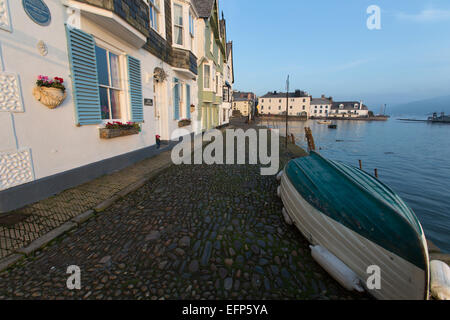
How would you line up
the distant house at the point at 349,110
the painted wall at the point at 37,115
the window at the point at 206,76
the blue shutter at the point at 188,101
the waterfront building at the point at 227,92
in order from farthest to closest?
the distant house at the point at 349,110, the waterfront building at the point at 227,92, the window at the point at 206,76, the blue shutter at the point at 188,101, the painted wall at the point at 37,115

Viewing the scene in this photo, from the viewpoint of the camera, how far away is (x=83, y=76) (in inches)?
186

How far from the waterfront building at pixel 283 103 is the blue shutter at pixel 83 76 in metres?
87.5

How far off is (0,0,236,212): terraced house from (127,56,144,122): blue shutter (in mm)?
35

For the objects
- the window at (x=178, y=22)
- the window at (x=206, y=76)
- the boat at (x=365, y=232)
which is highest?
the window at (x=178, y=22)

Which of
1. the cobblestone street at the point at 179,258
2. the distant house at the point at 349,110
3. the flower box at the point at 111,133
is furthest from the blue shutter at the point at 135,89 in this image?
the distant house at the point at 349,110

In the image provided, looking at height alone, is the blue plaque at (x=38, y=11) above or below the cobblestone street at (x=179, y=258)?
above

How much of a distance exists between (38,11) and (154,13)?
5.59 metres

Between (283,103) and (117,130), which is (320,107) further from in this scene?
(117,130)

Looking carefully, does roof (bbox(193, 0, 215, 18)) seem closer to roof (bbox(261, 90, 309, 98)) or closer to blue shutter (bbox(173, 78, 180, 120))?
blue shutter (bbox(173, 78, 180, 120))

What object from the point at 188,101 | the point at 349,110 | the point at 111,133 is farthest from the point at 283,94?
the point at 111,133

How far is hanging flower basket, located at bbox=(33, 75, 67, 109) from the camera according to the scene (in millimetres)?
3760

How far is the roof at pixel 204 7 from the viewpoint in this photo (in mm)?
13492

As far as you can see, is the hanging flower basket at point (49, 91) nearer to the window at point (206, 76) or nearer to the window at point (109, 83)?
the window at point (109, 83)

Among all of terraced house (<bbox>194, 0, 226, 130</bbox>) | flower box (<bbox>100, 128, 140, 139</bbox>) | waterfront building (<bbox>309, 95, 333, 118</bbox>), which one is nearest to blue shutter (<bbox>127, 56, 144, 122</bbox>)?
flower box (<bbox>100, 128, 140, 139</bbox>)
